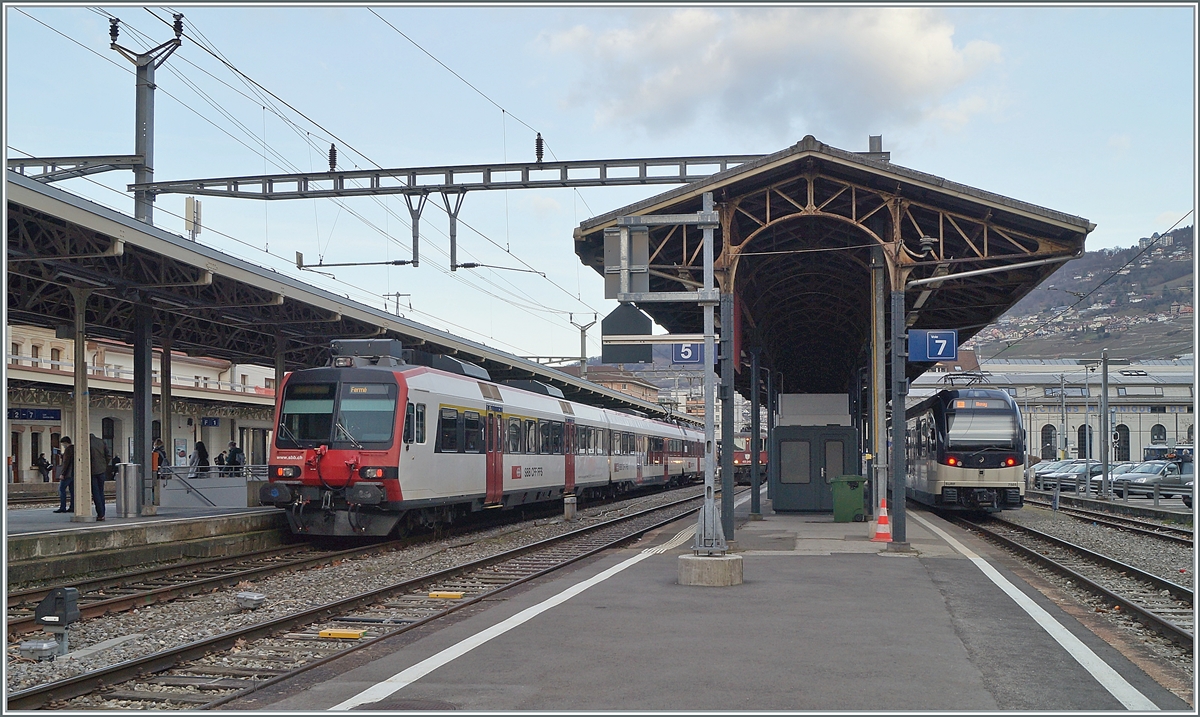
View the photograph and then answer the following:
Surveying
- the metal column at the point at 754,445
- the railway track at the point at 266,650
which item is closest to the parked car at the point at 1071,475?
the metal column at the point at 754,445

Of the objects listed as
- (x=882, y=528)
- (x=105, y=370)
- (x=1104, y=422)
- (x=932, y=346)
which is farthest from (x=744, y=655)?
(x=105, y=370)

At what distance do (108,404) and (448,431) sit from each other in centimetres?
2860

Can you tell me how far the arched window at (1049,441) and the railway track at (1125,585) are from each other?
216 ft

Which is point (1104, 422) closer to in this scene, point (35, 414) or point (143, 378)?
point (143, 378)

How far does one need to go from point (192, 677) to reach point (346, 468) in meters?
9.88

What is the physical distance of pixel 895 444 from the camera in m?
18.3

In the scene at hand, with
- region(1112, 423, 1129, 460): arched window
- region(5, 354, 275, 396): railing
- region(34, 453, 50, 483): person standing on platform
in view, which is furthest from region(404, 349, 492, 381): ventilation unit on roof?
region(1112, 423, 1129, 460): arched window

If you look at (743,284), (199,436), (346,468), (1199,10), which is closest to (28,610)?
(346,468)

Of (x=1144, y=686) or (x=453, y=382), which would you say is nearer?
(x=1144, y=686)

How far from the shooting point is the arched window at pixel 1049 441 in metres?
82.6

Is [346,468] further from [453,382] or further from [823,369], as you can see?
[823,369]

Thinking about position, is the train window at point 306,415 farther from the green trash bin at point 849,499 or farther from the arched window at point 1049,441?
the arched window at point 1049,441

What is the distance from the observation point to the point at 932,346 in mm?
19125

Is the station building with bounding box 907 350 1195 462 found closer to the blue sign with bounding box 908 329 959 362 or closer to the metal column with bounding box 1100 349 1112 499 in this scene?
the metal column with bounding box 1100 349 1112 499
